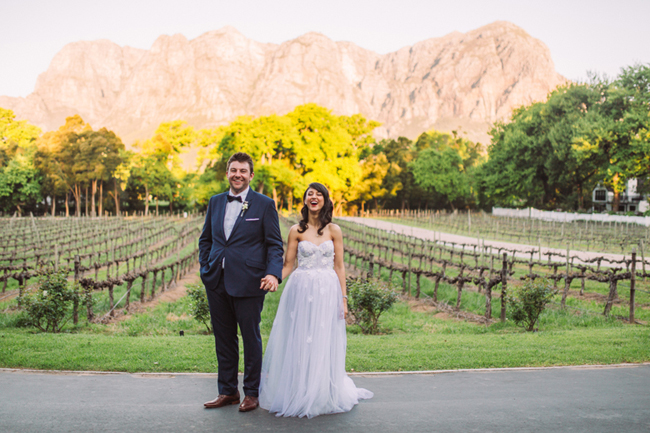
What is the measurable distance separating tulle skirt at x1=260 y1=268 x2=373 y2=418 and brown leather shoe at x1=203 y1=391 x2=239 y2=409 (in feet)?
0.80

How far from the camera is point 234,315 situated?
14.6ft

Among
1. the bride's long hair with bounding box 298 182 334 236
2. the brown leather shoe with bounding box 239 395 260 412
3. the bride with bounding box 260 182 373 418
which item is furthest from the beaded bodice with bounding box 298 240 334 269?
the brown leather shoe with bounding box 239 395 260 412

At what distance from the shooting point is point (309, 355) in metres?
4.41

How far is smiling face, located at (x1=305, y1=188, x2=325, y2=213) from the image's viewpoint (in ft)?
15.3

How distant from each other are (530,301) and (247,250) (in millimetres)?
6697

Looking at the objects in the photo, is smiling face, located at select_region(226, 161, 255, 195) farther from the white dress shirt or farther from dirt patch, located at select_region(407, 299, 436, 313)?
dirt patch, located at select_region(407, 299, 436, 313)

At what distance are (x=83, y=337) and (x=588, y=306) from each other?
11742 mm

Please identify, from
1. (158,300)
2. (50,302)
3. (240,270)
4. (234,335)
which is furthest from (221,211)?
(158,300)

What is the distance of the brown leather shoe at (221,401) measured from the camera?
A: 419 cm

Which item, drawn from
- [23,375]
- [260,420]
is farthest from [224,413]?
[23,375]

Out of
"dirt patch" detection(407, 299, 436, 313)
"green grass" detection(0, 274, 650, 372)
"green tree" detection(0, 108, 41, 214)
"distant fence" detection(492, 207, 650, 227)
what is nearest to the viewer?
"green grass" detection(0, 274, 650, 372)

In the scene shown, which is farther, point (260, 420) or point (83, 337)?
point (83, 337)

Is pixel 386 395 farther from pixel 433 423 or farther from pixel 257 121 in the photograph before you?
pixel 257 121

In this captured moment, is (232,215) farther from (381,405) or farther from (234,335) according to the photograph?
(381,405)
